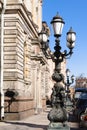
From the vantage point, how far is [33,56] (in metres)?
34.5

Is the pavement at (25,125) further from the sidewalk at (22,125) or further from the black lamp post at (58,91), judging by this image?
the black lamp post at (58,91)

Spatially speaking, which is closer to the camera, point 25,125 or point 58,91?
point 58,91

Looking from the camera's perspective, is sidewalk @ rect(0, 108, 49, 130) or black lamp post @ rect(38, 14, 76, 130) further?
sidewalk @ rect(0, 108, 49, 130)

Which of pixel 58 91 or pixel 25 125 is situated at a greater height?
pixel 58 91

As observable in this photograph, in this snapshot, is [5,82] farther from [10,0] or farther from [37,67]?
[37,67]

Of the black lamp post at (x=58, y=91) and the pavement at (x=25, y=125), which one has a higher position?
the black lamp post at (x=58, y=91)

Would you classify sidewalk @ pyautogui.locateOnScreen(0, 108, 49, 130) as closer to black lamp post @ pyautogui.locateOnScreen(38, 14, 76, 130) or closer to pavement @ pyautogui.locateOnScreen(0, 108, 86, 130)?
pavement @ pyautogui.locateOnScreen(0, 108, 86, 130)

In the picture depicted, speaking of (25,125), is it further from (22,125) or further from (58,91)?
(58,91)

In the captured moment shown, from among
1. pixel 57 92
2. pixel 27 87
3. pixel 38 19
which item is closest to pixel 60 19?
pixel 57 92

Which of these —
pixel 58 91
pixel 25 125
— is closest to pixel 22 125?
pixel 25 125

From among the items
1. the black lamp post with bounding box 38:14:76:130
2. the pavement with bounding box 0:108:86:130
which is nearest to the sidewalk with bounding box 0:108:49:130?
the pavement with bounding box 0:108:86:130

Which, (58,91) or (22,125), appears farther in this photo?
(22,125)

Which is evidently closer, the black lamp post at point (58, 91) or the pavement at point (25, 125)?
the black lamp post at point (58, 91)

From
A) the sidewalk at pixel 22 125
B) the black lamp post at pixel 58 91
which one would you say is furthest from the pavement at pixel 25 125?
the black lamp post at pixel 58 91
